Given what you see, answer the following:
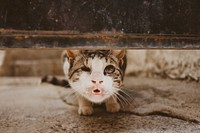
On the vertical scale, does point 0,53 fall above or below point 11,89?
above

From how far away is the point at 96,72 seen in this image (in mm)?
1807

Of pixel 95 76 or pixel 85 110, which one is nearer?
pixel 95 76

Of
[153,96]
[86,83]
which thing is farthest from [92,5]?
[153,96]

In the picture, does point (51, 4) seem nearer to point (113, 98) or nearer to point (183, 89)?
point (113, 98)

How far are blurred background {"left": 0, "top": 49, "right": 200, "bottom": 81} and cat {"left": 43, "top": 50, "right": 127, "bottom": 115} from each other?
84 cm

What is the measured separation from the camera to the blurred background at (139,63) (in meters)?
2.64

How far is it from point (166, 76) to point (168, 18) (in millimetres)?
1506

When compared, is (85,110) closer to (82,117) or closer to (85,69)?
(82,117)

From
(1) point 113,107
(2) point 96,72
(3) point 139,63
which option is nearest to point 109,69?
(2) point 96,72

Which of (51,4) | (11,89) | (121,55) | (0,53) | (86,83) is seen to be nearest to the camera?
(51,4)

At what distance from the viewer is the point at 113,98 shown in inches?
82.4

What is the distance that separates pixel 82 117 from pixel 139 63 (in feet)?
5.37

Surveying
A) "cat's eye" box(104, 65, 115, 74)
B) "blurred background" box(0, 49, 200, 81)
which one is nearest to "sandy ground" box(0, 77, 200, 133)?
"blurred background" box(0, 49, 200, 81)

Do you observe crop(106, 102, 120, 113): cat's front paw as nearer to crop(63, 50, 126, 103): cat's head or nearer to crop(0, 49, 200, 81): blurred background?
crop(63, 50, 126, 103): cat's head
